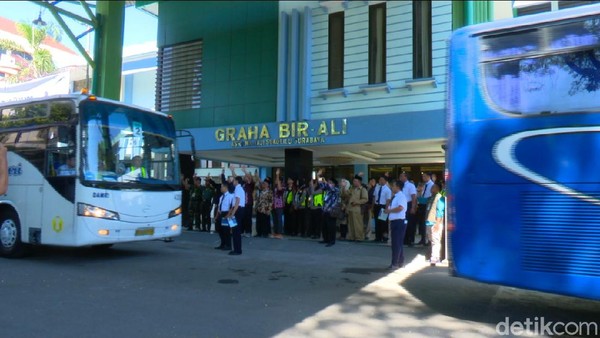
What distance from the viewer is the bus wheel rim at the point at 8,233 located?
9.49 metres

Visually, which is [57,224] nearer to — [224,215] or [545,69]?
[224,215]

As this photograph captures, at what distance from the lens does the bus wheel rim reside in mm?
9492

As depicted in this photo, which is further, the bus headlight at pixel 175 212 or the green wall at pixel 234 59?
the green wall at pixel 234 59

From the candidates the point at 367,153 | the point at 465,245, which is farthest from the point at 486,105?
the point at 367,153

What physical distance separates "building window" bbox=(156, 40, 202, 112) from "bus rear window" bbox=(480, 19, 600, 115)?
543 inches

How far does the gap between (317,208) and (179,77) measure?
874 cm

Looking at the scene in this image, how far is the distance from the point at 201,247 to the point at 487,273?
819 centimetres

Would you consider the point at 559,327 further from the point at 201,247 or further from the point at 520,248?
the point at 201,247

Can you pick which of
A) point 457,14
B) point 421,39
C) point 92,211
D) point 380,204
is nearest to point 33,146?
point 92,211

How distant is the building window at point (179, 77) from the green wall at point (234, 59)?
1.04 ft

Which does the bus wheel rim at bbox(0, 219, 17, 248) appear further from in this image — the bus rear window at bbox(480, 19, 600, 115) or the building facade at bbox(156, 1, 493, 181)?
the bus rear window at bbox(480, 19, 600, 115)

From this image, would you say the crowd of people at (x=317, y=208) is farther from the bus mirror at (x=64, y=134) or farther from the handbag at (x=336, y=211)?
the bus mirror at (x=64, y=134)

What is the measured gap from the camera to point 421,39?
1419cm

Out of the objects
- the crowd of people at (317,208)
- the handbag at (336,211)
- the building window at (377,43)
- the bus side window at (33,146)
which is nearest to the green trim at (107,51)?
the crowd of people at (317,208)
